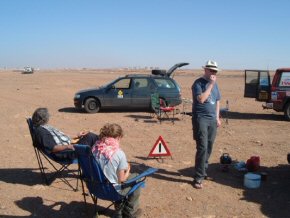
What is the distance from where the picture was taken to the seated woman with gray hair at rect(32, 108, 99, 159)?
5898mm

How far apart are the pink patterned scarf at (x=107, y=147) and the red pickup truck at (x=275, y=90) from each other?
1029 centimetres

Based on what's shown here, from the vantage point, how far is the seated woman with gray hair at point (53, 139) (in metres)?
5.90

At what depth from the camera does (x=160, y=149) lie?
7.73 m

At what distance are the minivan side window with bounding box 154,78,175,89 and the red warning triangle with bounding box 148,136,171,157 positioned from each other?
7.84 meters

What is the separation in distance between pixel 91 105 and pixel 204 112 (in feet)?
31.4

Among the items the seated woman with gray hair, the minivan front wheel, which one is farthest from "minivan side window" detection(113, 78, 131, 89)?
the seated woman with gray hair

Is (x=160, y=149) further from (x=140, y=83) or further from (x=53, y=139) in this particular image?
(x=140, y=83)

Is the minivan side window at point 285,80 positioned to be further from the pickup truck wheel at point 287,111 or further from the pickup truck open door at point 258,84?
the pickup truck wheel at point 287,111

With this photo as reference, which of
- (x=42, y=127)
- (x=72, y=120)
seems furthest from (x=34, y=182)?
(x=72, y=120)

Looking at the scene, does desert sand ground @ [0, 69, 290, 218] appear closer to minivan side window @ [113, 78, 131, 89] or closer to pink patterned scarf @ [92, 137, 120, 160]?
pink patterned scarf @ [92, 137, 120, 160]

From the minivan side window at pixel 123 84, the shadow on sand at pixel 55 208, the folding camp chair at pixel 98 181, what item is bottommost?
the shadow on sand at pixel 55 208

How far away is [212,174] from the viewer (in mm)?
6910

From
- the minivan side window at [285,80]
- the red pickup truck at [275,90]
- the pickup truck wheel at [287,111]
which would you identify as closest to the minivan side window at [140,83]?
the red pickup truck at [275,90]

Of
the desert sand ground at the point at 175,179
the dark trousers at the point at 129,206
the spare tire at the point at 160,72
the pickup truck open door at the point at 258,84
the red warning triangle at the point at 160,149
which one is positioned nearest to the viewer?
the dark trousers at the point at 129,206
